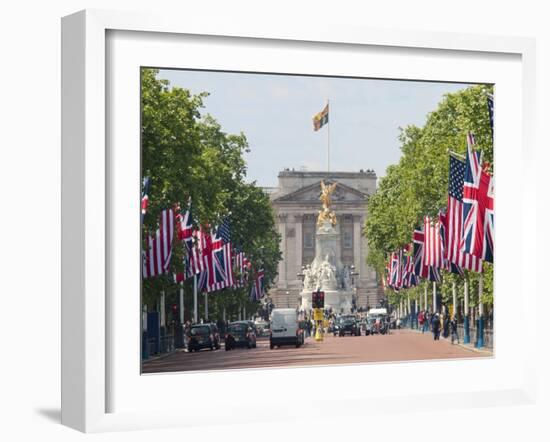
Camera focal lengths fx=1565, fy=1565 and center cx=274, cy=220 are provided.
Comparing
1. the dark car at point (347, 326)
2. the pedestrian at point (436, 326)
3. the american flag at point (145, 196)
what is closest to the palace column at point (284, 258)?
the dark car at point (347, 326)

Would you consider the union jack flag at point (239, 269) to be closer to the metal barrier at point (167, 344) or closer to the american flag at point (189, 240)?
the american flag at point (189, 240)

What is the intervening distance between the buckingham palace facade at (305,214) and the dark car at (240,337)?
1492mm

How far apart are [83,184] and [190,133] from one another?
A: 11049 millimetres

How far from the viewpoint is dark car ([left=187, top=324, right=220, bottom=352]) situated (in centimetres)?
3675

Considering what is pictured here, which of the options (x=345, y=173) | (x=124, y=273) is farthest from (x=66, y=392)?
(x=345, y=173)

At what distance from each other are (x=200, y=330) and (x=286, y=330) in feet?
8.48

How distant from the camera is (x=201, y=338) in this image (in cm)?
3772

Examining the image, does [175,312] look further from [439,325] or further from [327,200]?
[327,200]

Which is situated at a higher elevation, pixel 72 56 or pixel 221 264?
pixel 72 56

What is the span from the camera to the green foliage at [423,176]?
42.7 meters

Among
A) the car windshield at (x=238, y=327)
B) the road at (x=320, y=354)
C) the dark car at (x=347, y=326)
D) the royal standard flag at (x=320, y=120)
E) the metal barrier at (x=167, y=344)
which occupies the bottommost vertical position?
the road at (x=320, y=354)

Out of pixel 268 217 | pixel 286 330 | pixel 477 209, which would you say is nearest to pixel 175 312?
pixel 268 217

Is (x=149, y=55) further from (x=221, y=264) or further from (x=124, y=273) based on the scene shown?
(x=221, y=264)

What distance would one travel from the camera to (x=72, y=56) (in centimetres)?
3206
